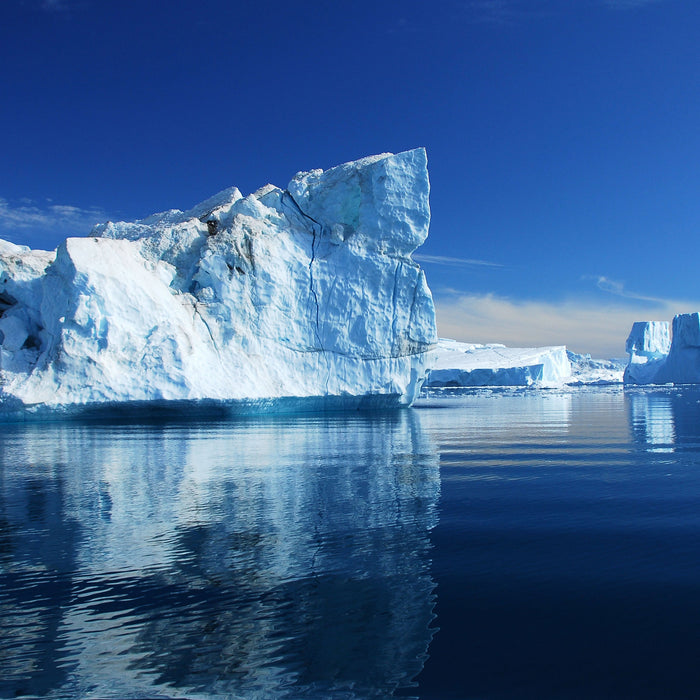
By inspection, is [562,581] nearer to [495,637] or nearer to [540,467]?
[495,637]

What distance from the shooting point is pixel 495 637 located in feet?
8.36

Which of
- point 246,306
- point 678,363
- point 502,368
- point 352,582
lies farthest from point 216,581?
Answer: point 678,363

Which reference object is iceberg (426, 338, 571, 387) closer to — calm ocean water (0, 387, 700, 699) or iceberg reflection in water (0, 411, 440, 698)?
calm ocean water (0, 387, 700, 699)

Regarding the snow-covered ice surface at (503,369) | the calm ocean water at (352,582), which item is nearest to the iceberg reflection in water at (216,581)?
the calm ocean water at (352,582)

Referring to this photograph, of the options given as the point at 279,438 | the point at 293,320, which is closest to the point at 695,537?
the point at 279,438

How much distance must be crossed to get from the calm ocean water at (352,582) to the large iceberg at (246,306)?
8.67 metres

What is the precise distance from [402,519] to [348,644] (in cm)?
202

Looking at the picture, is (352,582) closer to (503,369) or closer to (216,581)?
(216,581)

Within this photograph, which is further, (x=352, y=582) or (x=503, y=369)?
(x=503, y=369)

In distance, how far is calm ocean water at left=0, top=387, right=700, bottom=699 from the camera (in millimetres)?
2248

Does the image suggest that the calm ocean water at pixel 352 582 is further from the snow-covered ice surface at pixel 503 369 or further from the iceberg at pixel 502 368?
the snow-covered ice surface at pixel 503 369

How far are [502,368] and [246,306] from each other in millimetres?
32580

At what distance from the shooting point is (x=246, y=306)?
1739cm

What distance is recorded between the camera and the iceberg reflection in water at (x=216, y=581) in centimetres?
227
